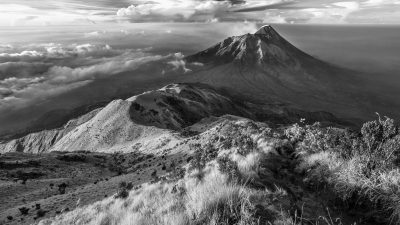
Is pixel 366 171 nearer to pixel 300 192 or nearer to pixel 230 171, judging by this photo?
pixel 300 192

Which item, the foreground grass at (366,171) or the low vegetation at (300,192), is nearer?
the low vegetation at (300,192)

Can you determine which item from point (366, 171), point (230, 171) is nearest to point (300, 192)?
point (366, 171)

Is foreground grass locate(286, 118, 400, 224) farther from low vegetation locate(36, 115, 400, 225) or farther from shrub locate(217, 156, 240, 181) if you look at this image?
shrub locate(217, 156, 240, 181)

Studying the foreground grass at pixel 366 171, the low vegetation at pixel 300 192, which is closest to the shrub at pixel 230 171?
the low vegetation at pixel 300 192

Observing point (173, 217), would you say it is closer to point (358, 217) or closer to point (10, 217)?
point (358, 217)

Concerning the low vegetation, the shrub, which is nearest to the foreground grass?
the low vegetation

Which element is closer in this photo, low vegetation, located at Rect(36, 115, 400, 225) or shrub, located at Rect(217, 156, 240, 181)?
low vegetation, located at Rect(36, 115, 400, 225)

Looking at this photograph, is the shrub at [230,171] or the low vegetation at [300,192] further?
the shrub at [230,171]

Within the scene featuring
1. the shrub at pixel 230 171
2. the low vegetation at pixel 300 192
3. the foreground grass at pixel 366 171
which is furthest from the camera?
the shrub at pixel 230 171

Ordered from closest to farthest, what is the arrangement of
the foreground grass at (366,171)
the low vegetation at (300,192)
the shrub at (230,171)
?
the low vegetation at (300,192) → the foreground grass at (366,171) → the shrub at (230,171)

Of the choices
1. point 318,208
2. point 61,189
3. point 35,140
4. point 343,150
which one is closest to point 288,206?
point 318,208

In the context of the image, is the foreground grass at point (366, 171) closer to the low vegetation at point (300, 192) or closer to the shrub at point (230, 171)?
the low vegetation at point (300, 192)
